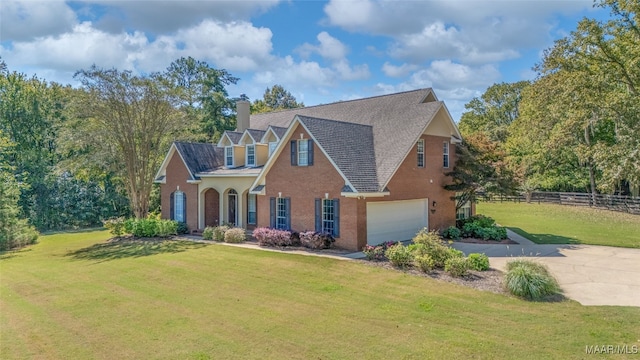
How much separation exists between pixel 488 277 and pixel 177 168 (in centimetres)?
2071

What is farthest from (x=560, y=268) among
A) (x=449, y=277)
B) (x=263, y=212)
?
(x=263, y=212)

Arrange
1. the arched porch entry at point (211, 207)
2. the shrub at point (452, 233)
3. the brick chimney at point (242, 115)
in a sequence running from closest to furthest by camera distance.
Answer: the shrub at point (452, 233), the arched porch entry at point (211, 207), the brick chimney at point (242, 115)

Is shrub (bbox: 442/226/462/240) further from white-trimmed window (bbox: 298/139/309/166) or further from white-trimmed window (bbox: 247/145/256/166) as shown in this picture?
white-trimmed window (bbox: 247/145/256/166)

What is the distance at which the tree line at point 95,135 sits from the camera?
2445 centimetres

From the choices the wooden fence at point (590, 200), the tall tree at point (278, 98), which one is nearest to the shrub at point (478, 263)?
the wooden fence at point (590, 200)

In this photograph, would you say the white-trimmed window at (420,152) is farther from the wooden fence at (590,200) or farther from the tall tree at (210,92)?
the tall tree at (210,92)

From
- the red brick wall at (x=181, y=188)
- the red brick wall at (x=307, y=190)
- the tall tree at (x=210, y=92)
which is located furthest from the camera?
the tall tree at (x=210, y=92)

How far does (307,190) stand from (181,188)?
1118 cm

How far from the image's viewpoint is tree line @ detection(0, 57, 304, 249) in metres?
24.5

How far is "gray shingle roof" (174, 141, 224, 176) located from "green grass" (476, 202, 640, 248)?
20.0 meters

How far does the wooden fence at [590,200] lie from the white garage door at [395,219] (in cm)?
1373

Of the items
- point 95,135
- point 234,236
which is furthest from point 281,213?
point 95,135

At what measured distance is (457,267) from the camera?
13.3 metres

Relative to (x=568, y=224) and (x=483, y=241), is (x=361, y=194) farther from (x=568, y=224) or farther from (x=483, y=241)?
(x=568, y=224)
